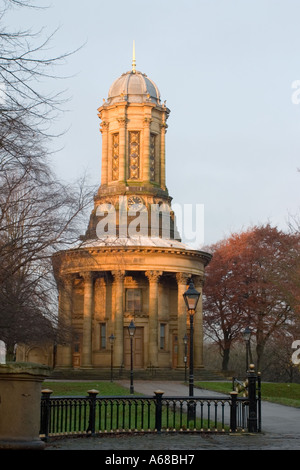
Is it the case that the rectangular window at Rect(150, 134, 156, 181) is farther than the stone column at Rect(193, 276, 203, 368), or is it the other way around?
the rectangular window at Rect(150, 134, 156, 181)

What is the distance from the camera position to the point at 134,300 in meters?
59.9

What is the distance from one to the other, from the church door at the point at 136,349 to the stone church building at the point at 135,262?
8cm

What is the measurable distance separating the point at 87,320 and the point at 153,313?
17.3 ft

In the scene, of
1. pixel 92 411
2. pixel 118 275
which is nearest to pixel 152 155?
pixel 118 275

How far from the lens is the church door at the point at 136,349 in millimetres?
57844

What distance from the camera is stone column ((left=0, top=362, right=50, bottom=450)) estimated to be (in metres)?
10.3

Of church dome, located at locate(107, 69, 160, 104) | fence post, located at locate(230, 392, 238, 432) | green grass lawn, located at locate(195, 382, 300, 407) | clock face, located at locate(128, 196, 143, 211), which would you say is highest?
church dome, located at locate(107, 69, 160, 104)

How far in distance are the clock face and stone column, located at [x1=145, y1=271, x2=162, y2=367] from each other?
287 inches

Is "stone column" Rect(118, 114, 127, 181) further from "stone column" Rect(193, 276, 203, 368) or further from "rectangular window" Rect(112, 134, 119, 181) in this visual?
"stone column" Rect(193, 276, 203, 368)

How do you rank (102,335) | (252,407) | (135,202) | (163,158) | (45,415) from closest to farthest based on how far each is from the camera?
1. (45,415)
2. (252,407)
3. (102,335)
4. (135,202)
5. (163,158)

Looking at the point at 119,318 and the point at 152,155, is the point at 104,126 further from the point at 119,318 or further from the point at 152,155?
the point at 119,318

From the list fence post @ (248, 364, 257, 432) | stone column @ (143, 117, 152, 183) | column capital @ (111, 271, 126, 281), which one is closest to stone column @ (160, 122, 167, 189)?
stone column @ (143, 117, 152, 183)

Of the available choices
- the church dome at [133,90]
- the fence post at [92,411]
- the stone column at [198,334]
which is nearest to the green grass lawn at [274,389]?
the stone column at [198,334]
